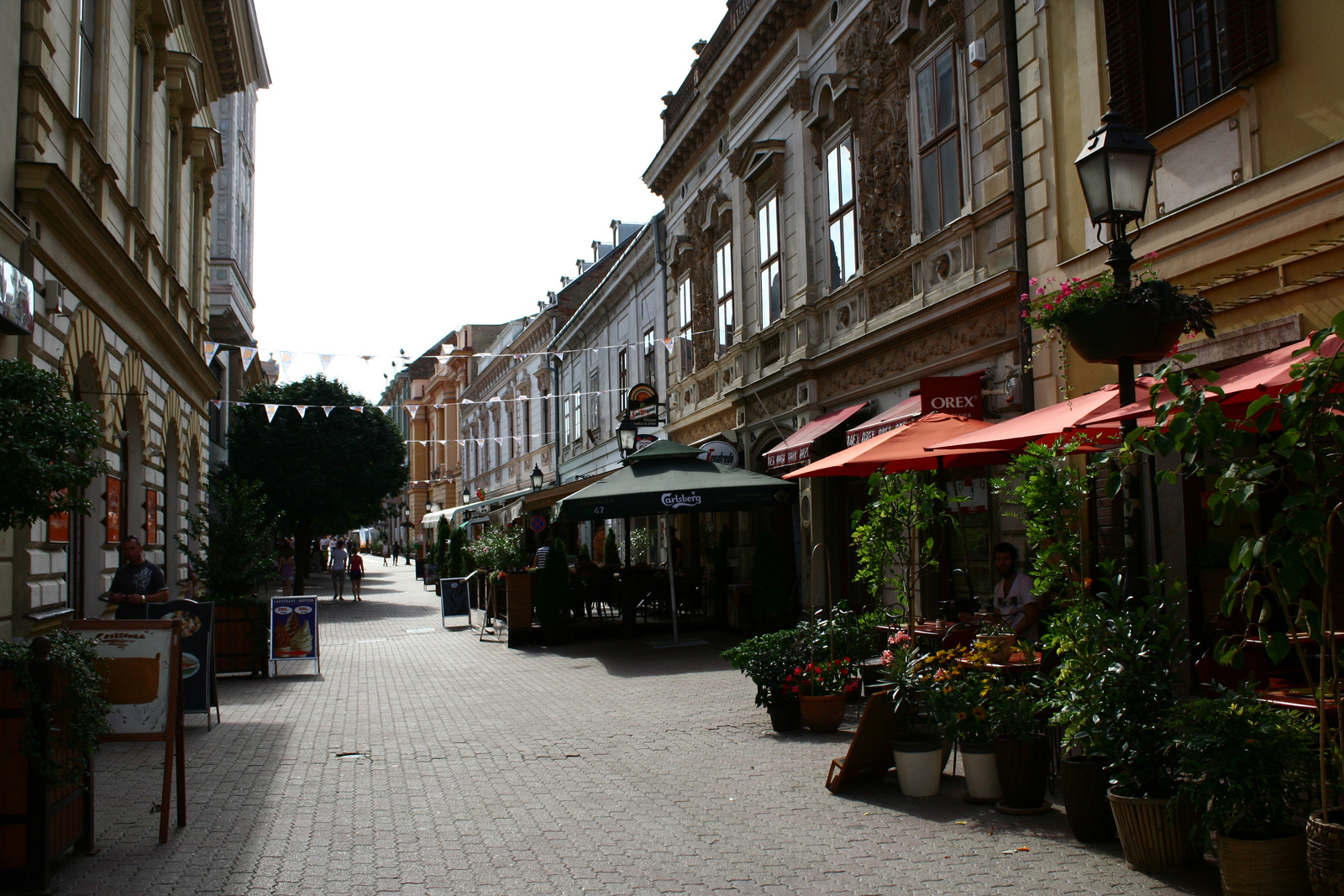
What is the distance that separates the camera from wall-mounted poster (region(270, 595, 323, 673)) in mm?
13992

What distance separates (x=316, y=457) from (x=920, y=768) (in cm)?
3291

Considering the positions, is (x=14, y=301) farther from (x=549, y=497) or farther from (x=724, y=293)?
(x=724, y=293)

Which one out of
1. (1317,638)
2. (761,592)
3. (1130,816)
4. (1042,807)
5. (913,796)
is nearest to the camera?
(1317,638)

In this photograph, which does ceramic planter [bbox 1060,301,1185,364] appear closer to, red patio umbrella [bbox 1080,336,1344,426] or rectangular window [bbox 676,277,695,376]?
red patio umbrella [bbox 1080,336,1344,426]

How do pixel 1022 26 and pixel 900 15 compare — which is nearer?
pixel 1022 26

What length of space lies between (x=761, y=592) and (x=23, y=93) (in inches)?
403

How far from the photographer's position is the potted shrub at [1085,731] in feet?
16.9

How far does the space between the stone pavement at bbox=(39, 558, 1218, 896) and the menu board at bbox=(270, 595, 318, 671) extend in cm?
299

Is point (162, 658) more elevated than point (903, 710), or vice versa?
point (162, 658)

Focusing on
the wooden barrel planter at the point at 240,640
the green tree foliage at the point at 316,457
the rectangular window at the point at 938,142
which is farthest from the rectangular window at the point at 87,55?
the green tree foliage at the point at 316,457

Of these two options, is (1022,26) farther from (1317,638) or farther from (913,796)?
(1317,638)

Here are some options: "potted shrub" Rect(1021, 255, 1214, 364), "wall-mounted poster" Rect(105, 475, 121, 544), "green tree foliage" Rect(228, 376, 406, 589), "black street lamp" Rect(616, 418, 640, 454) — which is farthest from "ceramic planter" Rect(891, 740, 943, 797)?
"green tree foliage" Rect(228, 376, 406, 589)

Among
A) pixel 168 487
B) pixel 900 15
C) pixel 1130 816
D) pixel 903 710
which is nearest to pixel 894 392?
pixel 900 15

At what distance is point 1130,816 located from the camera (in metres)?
4.80
